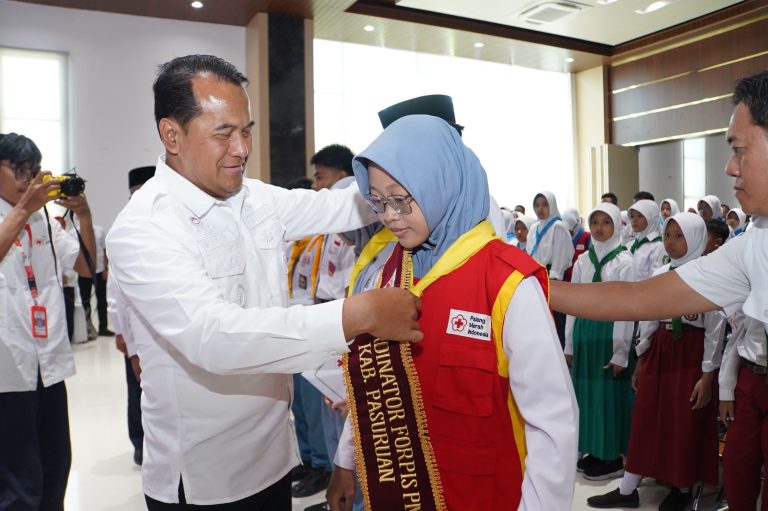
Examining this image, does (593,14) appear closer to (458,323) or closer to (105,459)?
(105,459)

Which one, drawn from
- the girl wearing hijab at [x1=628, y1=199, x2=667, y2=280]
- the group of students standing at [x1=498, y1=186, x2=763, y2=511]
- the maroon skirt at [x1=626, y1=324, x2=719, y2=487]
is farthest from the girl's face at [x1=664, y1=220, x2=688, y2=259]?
the girl wearing hijab at [x1=628, y1=199, x2=667, y2=280]

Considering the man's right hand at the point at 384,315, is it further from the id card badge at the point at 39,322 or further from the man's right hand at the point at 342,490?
the id card badge at the point at 39,322

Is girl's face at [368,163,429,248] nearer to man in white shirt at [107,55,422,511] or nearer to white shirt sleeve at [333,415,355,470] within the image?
man in white shirt at [107,55,422,511]

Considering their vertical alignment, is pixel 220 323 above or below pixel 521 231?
below

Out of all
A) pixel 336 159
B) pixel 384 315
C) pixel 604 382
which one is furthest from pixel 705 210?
pixel 384 315

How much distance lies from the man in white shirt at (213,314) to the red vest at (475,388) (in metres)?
0.10

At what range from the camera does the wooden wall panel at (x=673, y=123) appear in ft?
33.0

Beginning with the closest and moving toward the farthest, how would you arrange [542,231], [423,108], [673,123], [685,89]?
[423,108] → [542,231] → [685,89] → [673,123]

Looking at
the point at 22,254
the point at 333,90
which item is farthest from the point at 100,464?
the point at 333,90

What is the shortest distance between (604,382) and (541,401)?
2.81 metres

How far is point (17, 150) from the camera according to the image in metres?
2.32

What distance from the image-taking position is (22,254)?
236cm

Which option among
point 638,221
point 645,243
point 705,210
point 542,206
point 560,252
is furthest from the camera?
point 705,210

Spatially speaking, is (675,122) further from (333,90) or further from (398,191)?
(398,191)
